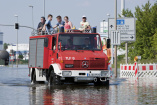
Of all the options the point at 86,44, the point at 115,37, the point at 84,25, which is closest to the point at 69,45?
the point at 86,44

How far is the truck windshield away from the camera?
21203 mm

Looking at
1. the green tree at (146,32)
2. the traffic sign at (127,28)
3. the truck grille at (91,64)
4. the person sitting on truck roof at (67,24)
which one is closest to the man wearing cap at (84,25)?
the person sitting on truck roof at (67,24)

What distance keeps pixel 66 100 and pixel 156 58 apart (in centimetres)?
4362

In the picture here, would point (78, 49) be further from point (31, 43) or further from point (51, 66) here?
point (31, 43)

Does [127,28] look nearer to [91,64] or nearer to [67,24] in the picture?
[67,24]

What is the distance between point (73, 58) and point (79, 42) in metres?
1.24

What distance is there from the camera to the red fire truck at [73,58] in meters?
20.4

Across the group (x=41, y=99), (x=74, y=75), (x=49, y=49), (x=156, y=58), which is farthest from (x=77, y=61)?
(x=156, y=58)

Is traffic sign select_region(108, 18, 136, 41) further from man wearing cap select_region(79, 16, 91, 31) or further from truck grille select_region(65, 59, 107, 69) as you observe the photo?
truck grille select_region(65, 59, 107, 69)

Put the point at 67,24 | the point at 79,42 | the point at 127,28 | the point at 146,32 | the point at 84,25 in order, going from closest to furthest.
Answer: the point at 79,42 < the point at 84,25 < the point at 67,24 < the point at 127,28 < the point at 146,32

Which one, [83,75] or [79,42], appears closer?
[83,75]

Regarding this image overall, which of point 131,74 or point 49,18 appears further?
point 131,74

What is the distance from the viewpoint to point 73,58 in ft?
66.7

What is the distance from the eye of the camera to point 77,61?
2041 centimetres
